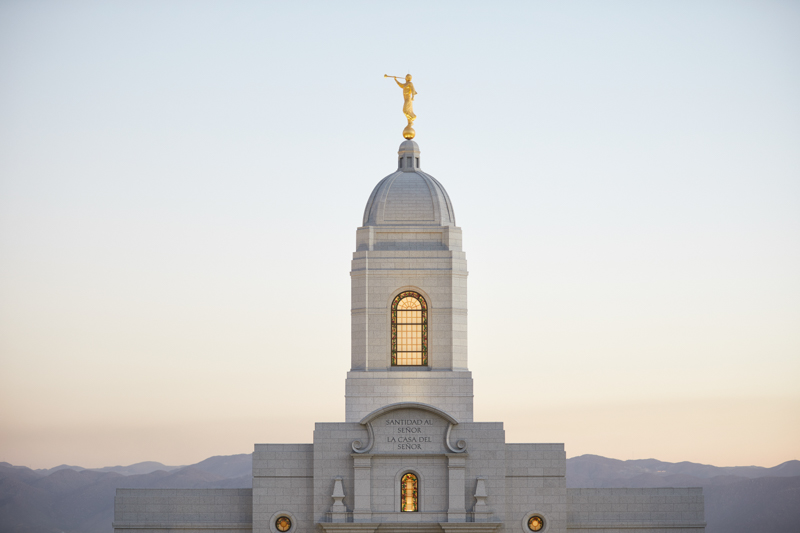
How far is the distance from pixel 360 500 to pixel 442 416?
4523mm

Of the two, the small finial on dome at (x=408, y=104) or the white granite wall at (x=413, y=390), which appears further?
the small finial on dome at (x=408, y=104)

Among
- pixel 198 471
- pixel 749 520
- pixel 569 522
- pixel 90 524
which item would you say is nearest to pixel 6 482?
pixel 90 524

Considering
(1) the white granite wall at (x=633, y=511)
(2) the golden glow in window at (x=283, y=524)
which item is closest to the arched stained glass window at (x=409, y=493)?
(2) the golden glow in window at (x=283, y=524)

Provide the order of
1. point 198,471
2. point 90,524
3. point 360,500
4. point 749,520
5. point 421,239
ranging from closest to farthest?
point 360,500 → point 421,239 → point 749,520 → point 90,524 → point 198,471

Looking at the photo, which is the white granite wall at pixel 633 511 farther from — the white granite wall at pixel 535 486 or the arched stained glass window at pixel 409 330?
the arched stained glass window at pixel 409 330

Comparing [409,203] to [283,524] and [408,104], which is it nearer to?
[408,104]

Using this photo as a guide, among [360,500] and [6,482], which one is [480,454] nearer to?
[360,500]

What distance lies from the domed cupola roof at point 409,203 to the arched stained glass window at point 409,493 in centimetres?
1070

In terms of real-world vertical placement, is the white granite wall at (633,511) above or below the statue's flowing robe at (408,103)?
below

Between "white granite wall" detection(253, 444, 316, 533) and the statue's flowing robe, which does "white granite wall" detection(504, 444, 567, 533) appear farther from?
the statue's flowing robe

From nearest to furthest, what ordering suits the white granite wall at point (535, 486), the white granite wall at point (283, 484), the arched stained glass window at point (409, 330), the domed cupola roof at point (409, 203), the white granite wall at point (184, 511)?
the white granite wall at point (283, 484) < the white granite wall at point (535, 486) < the white granite wall at point (184, 511) < the arched stained glass window at point (409, 330) < the domed cupola roof at point (409, 203)

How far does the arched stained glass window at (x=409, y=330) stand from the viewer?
166 ft

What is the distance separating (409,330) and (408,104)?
9956mm

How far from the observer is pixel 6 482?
102688 mm
